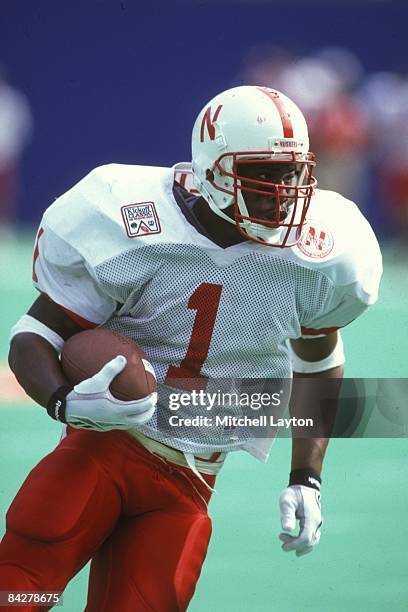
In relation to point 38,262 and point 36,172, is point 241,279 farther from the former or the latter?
point 36,172

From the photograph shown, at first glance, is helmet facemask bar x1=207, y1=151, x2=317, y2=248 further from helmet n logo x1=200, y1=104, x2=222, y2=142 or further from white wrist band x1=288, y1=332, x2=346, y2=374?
white wrist band x1=288, y1=332, x2=346, y2=374

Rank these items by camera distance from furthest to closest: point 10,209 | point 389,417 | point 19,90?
point 10,209 < point 19,90 < point 389,417

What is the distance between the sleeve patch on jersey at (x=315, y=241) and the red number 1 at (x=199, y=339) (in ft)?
0.58

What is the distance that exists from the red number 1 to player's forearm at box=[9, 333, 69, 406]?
0.78 ft

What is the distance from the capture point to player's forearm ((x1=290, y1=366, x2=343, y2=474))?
7.69 feet

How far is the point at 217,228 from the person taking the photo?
2.20 m

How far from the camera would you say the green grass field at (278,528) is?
2875 millimetres

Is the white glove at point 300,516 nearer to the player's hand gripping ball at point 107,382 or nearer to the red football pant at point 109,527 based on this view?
the red football pant at point 109,527

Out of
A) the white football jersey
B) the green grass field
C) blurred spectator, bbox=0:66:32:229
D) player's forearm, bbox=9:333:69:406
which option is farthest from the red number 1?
blurred spectator, bbox=0:66:32:229

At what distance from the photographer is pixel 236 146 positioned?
216 cm

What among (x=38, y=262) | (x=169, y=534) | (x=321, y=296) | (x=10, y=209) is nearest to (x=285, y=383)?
(x=321, y=296)

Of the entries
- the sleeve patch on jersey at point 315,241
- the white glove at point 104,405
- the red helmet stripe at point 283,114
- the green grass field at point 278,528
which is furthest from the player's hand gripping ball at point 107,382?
the green grass field at point 278,528

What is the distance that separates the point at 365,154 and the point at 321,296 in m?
4.19

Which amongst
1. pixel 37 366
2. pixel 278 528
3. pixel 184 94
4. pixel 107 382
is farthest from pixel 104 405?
pixel 184 94
